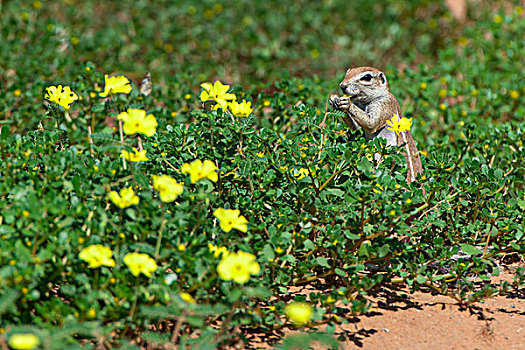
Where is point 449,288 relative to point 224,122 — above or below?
below

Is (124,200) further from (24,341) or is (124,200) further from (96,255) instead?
(24,341)

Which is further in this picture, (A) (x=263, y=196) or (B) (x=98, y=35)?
(B) (x=98, y=35)

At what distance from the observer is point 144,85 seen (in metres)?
5.46

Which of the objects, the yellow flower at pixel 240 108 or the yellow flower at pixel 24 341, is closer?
the yellow flower at pixel 24 341

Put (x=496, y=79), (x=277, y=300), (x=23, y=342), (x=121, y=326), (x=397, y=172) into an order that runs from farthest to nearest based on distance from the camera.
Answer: (x=496, y=79) → (x=397, y=172) → (x=277, y=300) → (x=121, y=326) → (x=23, y=342)

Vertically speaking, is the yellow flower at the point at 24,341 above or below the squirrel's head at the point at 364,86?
below

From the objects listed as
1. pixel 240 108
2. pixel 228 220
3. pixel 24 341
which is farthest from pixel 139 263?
pixel 240 108

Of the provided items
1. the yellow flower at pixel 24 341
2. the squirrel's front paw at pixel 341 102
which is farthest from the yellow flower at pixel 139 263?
the squirrel's front paw at pixel 341 102

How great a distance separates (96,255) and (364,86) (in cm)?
233

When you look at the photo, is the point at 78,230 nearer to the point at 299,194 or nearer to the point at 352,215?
the point at 299,194

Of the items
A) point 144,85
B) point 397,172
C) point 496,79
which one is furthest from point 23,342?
point 496,79

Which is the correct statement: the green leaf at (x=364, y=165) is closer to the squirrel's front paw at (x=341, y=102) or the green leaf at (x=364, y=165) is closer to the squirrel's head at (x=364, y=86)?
the squirrel's front paw at (x=341, y=102)

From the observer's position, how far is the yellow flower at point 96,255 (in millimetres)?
2805

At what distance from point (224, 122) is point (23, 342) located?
200 centimetres
